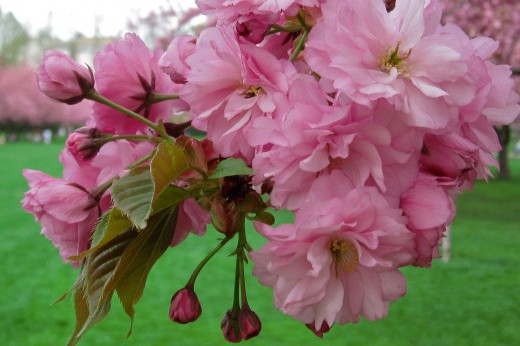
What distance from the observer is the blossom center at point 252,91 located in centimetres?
56

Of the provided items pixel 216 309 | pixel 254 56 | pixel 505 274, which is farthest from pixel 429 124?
pixel 505 274

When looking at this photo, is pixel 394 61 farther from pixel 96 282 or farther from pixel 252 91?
pixel 96 282

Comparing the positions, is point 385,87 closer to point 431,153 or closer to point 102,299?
point 431,153

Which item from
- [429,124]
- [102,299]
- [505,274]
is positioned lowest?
[505,274]

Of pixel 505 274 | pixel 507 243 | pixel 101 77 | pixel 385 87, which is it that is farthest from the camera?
pixel 507 243

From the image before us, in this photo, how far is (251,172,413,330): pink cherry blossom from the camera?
0.50 m

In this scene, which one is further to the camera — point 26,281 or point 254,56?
point 26,281

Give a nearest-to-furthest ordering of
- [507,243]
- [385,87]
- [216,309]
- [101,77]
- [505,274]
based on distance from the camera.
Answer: [385,87] < [101,77] < [216,309] < [505,274] < [507,243]

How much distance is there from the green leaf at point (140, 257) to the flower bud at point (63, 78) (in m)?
0.13

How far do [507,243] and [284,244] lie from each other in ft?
27.7

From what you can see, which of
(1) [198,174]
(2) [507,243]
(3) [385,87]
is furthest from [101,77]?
(2) [507,243]

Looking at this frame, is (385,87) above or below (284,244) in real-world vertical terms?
above

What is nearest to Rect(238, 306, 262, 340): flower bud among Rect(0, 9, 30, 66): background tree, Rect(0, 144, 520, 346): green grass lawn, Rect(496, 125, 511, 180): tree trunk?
Rect(0, 144, 520, 346): green grass lawn

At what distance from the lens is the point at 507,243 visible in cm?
845
